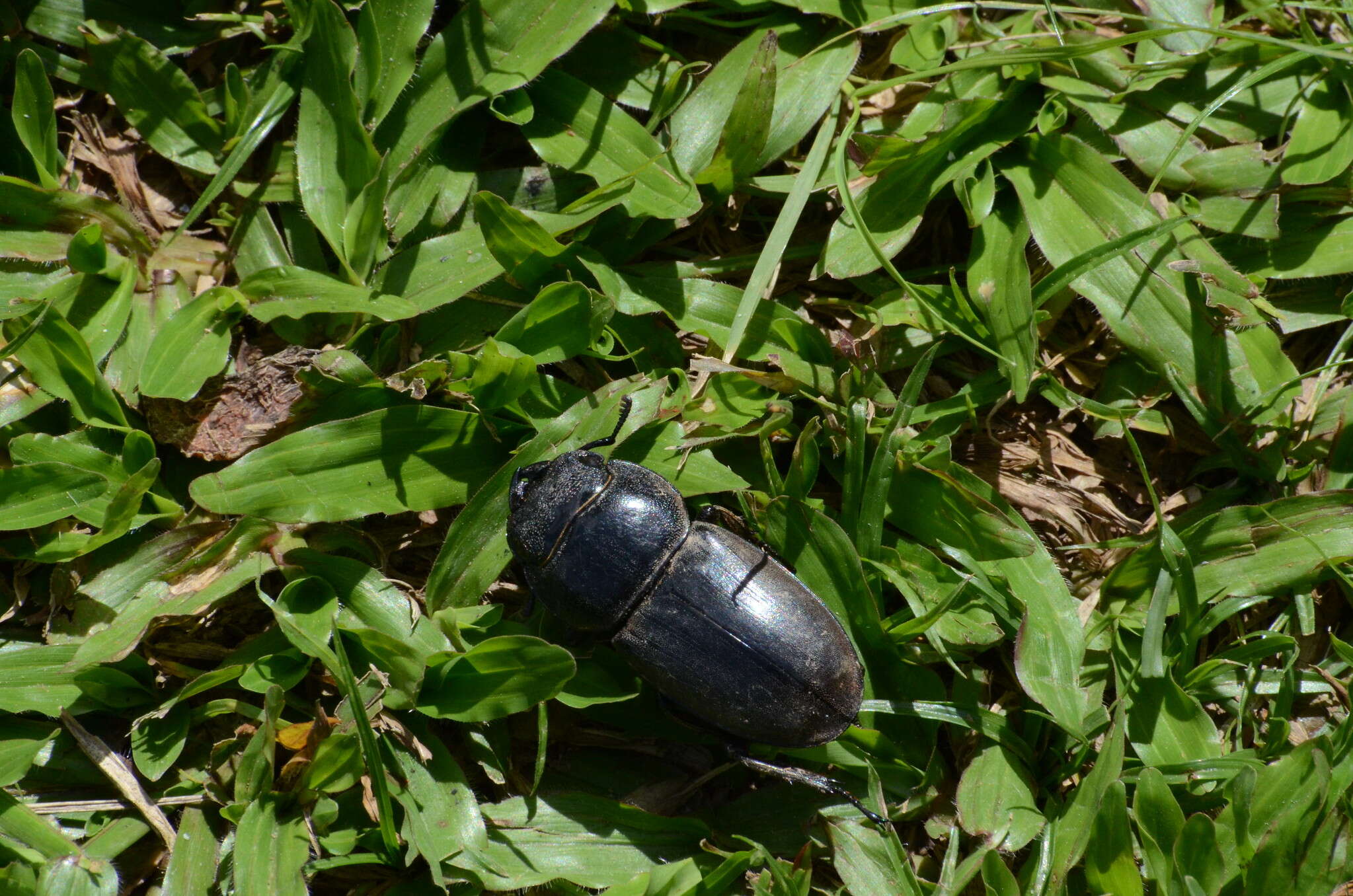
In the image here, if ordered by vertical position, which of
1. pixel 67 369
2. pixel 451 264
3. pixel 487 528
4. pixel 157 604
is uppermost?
pixel 451 264

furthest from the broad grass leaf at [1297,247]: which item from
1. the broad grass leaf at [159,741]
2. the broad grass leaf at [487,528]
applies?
the broad grass leaf at [159,741]

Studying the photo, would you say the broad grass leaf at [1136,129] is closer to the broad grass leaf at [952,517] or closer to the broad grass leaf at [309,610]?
the broad grass leaf at [952,517]

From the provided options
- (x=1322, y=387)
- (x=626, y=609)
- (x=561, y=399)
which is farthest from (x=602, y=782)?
(x=1322, y=387)

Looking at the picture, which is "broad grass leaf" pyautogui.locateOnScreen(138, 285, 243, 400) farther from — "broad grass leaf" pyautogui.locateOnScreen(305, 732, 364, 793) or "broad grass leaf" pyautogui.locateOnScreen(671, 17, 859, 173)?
"broad grass leaf" pyautogui.locateOnScreen(671, 17, 859, 173)

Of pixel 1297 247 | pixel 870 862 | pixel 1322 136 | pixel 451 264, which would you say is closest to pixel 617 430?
pixel 451 264

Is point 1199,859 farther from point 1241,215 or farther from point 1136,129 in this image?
point 1136,129

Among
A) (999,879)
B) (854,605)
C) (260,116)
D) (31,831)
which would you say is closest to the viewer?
(999,879)
